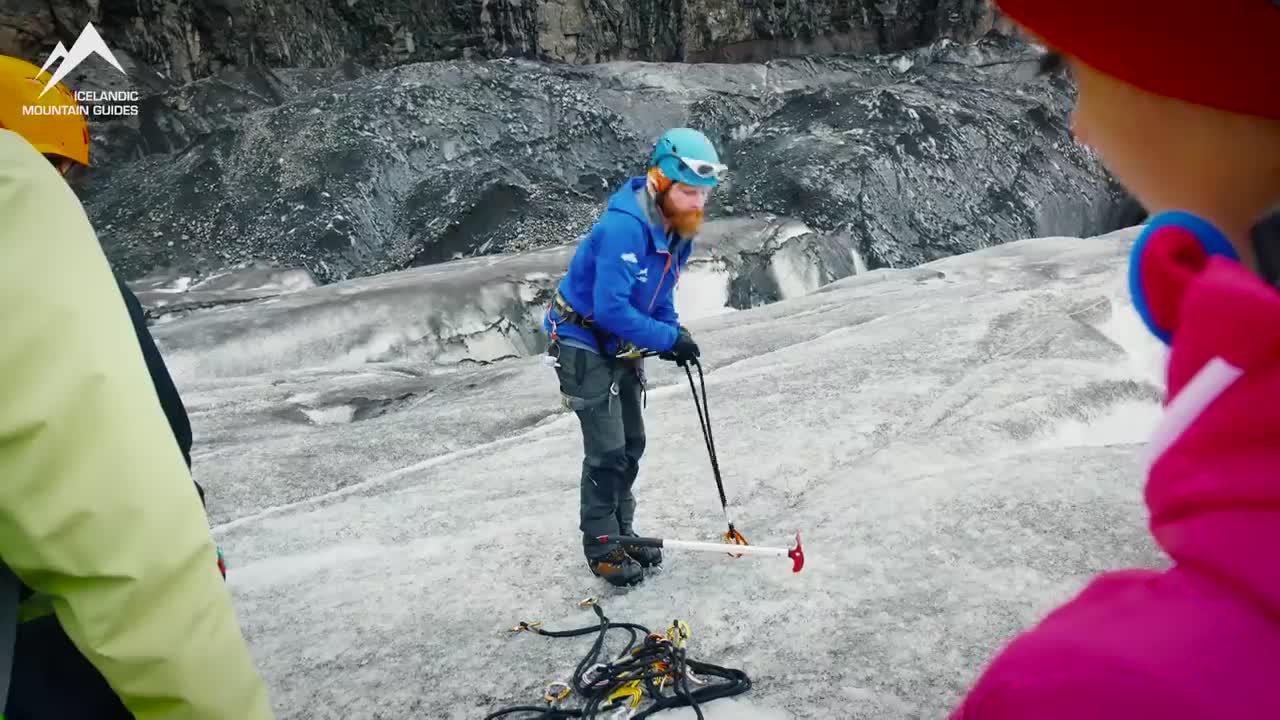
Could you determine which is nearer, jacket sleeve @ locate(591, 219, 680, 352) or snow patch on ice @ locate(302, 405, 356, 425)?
jacket sleeve @ locate(591, 219, 680, 352)

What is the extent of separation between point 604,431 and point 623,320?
1.68 ft

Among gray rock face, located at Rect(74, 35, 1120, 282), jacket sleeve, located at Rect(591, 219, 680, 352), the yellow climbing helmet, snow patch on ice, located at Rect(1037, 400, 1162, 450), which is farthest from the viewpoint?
gray rock face, located at Rect(74, 35, 1120, 282)

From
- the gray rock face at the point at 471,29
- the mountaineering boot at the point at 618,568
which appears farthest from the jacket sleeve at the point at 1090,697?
the gray rock face at the point at 471,29

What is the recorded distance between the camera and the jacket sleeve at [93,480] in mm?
923

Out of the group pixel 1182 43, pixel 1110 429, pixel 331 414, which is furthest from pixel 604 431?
pixel 331 414

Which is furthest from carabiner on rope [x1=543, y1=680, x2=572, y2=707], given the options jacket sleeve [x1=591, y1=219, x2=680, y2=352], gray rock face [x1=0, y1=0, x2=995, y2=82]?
gray rock face [x1=0, y1=0, x2=995, y2=82]

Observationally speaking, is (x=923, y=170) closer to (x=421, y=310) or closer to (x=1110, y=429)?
(x=421, y=310)

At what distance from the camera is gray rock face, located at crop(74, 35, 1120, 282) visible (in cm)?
1469

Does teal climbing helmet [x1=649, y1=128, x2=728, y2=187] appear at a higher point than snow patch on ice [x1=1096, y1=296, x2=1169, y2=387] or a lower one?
higher

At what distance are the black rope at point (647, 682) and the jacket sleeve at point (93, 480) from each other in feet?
5.96

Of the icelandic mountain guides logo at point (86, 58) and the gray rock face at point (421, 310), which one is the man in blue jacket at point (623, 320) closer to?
the gray rock face at point (421, 310)

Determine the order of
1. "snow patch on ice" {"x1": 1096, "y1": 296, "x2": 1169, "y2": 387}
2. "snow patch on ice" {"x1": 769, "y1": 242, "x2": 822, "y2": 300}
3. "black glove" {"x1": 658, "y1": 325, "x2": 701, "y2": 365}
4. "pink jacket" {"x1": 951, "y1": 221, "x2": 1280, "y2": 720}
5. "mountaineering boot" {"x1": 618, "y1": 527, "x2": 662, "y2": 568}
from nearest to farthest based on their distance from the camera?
1. "pink jacket" {"x1": 951, "y1": 221, "x2": 1280, "y2": 720}
2. "black glove" {"x1": 658, "y1": 325, "x2": 701, "y2": 365}
3. "mountaineering boot" {"x1": 618, "y1": 527, "x2": 662, "y2": 568}
4. "snow patch on ice" {"x1": 1096, "y1": 296, "x2": 1169, "y2": 387}
5. "snow patch on ice" {"x1": 769, "y1": 242, "x2": 822, "y2": 300}

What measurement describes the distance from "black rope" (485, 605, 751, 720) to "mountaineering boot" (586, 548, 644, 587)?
55 cm

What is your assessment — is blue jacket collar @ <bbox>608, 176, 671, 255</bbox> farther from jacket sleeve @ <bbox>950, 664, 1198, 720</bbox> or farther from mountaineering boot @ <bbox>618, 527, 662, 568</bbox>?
jacket sleeve @ <bbox>950, 664, 1198, 720</bbox>
